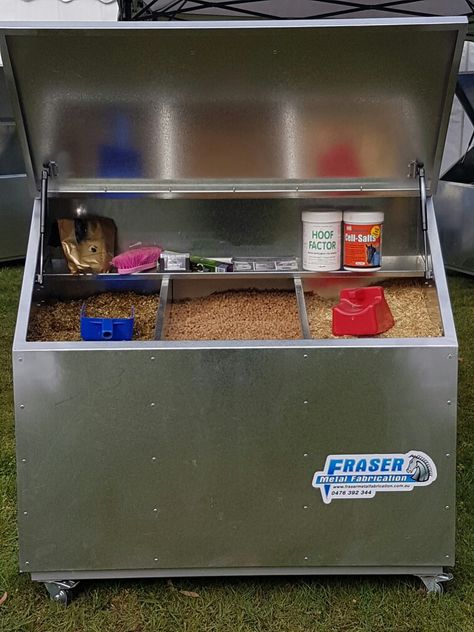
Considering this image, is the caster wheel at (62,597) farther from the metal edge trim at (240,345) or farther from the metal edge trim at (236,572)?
the metal edge trim at (240,345)

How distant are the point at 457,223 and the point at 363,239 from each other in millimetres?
3104

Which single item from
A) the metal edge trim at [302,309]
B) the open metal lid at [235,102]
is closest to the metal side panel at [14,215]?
the open metal lid at [235,102]

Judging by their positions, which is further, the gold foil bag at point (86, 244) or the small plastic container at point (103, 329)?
the gold foil bag at point (86, 244)

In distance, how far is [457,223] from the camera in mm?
5246

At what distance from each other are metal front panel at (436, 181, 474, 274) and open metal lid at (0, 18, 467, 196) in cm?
302

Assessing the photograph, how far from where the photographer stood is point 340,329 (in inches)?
88.4

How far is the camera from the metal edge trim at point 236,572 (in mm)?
2113

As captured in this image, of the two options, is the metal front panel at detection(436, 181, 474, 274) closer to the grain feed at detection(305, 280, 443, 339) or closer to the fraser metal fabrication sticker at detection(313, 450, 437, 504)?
the grain feed at detection(305, 280, 443, 339)

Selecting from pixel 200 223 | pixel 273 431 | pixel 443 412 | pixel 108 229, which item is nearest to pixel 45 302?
pixel 108 229

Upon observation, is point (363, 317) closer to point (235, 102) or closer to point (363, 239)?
point (363, 239)

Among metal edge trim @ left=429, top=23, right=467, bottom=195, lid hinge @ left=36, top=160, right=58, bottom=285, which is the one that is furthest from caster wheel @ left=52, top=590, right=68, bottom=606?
metal edge trim @ left=429, top=23, right=467, bottom=195

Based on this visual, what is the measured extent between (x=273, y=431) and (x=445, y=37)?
45.6 inches

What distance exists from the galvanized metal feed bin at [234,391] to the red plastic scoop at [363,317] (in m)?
0.12

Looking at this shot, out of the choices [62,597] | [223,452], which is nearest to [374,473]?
[223,452]
